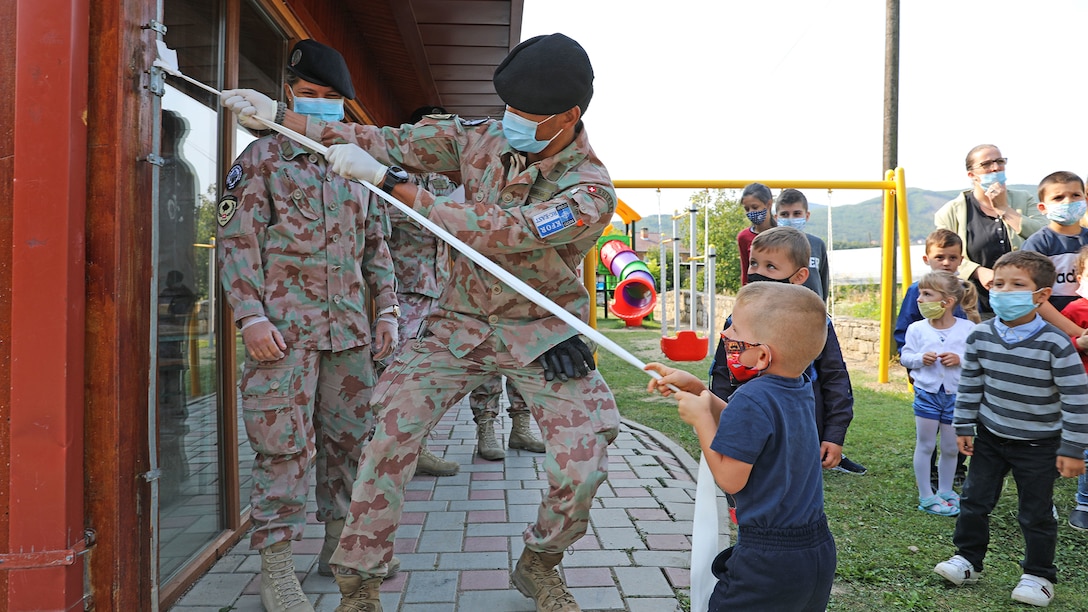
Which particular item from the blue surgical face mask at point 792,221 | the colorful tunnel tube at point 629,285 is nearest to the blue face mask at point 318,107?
the blue surgical face mask at point 792,221

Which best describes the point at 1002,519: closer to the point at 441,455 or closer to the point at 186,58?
the point at 441,455

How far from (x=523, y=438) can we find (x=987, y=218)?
3.32 meters

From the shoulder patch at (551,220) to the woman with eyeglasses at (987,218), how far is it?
3.41 m

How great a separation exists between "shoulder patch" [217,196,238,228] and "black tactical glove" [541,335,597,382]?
3.97ft

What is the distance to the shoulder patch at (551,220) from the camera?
2.31 m

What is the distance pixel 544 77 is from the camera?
2.37 metres

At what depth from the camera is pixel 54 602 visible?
6.12 ft

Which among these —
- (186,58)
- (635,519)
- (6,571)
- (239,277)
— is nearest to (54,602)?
(6,571)

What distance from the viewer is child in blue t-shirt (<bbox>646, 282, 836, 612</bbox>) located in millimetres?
1810

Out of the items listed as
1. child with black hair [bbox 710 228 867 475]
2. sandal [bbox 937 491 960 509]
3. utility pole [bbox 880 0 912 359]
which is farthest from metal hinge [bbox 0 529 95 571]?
utility pole [bbox 880 0 912 359]

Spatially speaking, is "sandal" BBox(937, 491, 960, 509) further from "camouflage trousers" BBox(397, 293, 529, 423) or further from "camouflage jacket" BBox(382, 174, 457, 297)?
"camouflage jacket" BBox(382, 174, 457, 297)

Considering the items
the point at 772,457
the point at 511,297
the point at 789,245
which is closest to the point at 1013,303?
the point at 789,245

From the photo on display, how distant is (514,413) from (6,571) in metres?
3.51

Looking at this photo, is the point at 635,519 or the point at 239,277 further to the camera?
the point at 635,519
